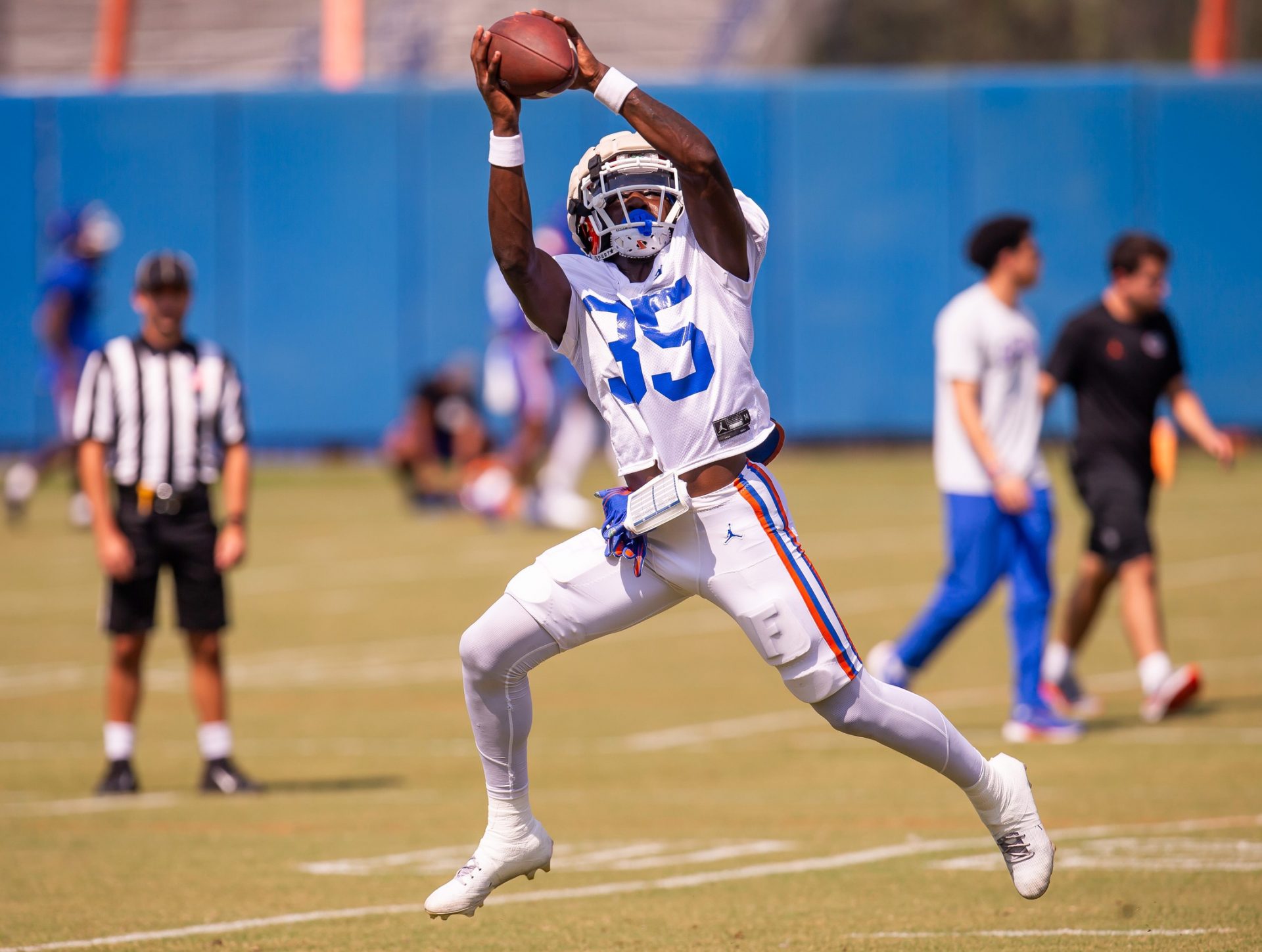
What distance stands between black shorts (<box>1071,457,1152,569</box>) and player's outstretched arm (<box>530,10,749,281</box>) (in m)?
5.23

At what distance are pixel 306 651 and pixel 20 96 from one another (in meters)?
14.7

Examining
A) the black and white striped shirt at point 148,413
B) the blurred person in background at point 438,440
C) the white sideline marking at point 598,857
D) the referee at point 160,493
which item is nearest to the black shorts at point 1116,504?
the white sideline marking at point 598,857

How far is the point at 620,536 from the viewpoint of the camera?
Result: 5.97 m

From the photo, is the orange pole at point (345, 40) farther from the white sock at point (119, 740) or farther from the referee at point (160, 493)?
the white sock at point (119, 740)

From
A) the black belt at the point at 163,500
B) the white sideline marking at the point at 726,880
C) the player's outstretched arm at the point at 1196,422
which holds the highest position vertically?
the player's outstretched arm at the point at 1196,422

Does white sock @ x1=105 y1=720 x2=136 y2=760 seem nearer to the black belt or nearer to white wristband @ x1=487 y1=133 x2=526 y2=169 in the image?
the black belt

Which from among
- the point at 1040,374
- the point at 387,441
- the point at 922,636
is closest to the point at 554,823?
the point at 922,636

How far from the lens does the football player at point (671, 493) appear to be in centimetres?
593

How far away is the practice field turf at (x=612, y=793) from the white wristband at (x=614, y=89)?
8.36 ft

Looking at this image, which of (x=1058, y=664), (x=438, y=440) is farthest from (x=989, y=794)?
(x=438, y=440)

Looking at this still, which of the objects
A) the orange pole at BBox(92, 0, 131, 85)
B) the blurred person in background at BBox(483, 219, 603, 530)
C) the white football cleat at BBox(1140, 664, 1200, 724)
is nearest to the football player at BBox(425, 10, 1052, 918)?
the white football cleat at BBox(1140, 664, 1200, 724)

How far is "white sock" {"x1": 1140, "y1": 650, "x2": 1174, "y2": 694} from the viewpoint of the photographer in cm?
1038

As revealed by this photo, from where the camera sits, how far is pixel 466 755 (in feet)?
33.7

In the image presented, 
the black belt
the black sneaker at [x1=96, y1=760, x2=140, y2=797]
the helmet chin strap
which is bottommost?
the black sneaker at [x1=96, y1=760, x2=140, y2=797]
